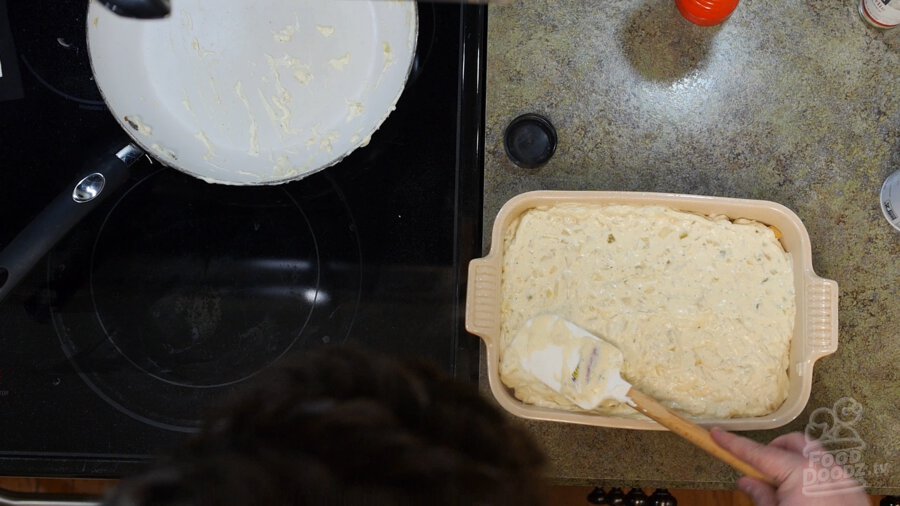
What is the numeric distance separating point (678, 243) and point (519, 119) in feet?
Answer: 0.97

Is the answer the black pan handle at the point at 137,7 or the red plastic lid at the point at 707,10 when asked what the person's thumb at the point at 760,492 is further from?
the black pan handle at the point at 137,7

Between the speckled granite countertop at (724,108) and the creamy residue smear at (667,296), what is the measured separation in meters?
0.11

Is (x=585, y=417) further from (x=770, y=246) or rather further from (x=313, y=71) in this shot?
(x=313, y=71)

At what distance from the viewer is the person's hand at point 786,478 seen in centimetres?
78

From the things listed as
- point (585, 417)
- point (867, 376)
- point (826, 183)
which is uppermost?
point (826, 183)

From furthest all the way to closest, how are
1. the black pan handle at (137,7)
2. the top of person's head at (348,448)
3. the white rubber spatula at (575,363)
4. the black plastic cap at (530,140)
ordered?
the black plastic cap at (530,140), the white rubber spatula at (575,363), the black pan handle at (137,7), the top of person's head at (348,448)

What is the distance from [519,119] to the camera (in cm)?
96

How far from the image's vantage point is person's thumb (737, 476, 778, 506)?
2.65 ft

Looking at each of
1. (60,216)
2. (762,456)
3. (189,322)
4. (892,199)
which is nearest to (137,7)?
(60,216)

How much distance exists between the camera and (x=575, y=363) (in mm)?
829

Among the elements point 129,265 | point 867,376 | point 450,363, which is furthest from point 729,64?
point 129,265

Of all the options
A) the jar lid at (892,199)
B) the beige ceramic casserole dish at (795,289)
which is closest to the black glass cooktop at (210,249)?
the beige ceramic casserole dish at (795,289)

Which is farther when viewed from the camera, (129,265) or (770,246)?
(129,265)

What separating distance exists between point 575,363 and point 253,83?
61 centimetres
